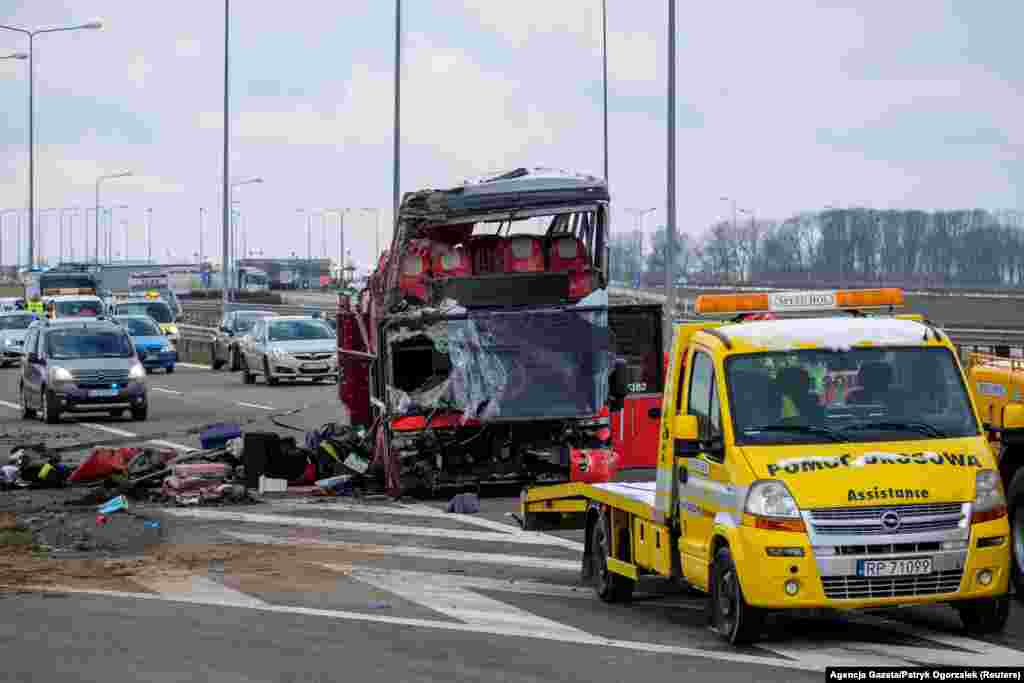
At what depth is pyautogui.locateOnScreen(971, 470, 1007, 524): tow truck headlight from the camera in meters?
11.0

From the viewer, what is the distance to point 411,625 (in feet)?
40.3

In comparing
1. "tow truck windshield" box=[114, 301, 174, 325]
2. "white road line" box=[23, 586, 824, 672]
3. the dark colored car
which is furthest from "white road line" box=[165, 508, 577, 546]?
"tow truck windshield" box=[114, 301, 174, 325]

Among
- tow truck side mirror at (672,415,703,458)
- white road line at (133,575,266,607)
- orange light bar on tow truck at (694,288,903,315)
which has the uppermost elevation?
orange light bar on tow truck at (694,288,903,315)

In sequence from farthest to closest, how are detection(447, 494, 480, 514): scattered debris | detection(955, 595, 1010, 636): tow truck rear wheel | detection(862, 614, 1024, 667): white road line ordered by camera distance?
detection(447, 494, 480, 514): scattered debris, detection(955, 595, 1010, 636): tow truck rear wheel, detection(862, 614, 1024, 667): white road line

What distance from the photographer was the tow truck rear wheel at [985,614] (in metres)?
11.2

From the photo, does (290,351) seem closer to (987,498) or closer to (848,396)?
(848,396)

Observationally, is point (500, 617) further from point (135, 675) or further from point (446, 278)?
point (446, 278)

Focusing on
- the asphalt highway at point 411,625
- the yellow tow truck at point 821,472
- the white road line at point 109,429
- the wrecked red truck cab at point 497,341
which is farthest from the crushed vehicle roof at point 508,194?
the white road line at point 109,429

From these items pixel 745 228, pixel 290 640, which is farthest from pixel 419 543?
pixel 745 228

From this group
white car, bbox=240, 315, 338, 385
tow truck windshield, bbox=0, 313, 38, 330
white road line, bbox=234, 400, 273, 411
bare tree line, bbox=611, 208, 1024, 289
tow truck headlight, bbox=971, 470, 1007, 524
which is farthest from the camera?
bare tree line, bbox=611, 208, 1024, 289

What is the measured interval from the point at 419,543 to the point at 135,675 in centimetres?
689

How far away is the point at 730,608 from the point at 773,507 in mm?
A: 728

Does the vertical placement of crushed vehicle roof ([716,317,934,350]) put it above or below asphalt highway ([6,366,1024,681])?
above

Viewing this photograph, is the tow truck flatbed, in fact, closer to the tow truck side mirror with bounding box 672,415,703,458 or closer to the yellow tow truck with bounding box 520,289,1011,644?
the yellow tow truck with bounding box 520,289,1011,644
